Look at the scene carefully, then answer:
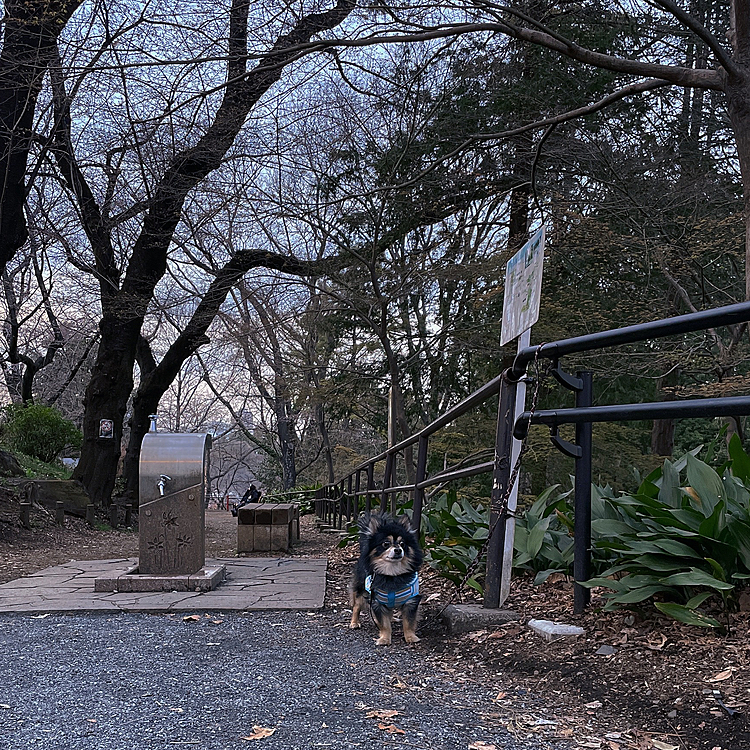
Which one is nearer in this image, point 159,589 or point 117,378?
point 159,589

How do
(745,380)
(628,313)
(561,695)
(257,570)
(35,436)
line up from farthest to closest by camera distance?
(35,436) → (628,313) → (745,380) → (257,570) → (561,695)

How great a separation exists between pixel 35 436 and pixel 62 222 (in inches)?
188

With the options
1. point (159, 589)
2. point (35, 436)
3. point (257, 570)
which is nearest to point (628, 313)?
point (257, 570)

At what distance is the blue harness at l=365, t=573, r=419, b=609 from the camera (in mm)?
3562

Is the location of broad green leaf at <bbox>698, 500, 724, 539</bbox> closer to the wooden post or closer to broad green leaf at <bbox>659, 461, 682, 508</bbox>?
broad green leaf at <bbox>659, 461, 682, 508</bbox>

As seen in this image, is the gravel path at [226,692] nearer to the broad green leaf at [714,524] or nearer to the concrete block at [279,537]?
the broad green leaf at [714,524]

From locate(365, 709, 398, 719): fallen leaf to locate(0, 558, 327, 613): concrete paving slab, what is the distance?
6.47 feet

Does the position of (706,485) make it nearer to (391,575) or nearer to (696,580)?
(696,580)

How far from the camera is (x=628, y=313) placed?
11.0m

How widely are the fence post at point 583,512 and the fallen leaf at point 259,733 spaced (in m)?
1.53

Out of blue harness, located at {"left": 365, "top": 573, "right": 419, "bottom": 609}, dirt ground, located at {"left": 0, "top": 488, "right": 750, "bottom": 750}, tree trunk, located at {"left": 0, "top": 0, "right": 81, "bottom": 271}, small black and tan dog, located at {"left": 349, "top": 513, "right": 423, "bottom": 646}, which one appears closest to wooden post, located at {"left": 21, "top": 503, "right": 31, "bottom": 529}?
tree trunk, located at {"left": 0, "top": 0, "right": 81, "bottom": 271}

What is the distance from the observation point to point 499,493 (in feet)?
11.9

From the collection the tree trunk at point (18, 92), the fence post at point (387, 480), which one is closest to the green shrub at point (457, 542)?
the fence post at point (387, 480)

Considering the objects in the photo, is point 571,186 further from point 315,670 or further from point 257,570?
point 315,670
